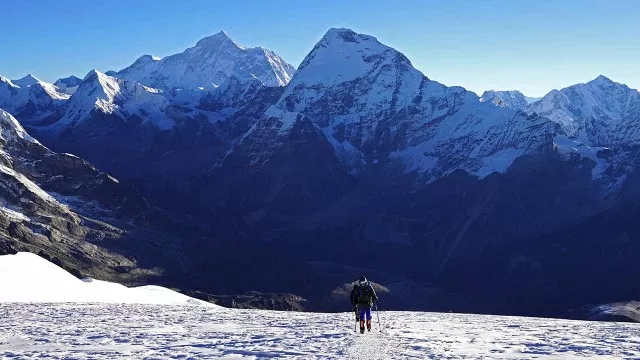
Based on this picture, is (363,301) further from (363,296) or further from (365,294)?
(365,294)

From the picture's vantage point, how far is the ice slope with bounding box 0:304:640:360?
40.6 metres

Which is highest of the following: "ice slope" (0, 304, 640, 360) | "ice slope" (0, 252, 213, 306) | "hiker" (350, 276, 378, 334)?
"ice slope" (0, 252, 213, 306)

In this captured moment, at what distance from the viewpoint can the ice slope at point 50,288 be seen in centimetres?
8993

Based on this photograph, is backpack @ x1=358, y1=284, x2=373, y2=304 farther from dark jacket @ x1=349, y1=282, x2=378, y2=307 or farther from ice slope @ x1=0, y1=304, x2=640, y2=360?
ice slope @ x1=0, y1=304, x2=640, y2=360

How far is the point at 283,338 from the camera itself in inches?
1863

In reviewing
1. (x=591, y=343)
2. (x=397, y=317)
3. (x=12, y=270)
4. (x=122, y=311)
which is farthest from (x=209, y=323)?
(x=12, y=270)

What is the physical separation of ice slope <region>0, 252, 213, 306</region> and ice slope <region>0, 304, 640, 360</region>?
26.0m

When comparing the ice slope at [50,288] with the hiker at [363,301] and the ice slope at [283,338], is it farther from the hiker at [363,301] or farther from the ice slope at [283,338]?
the hiker at [363,301]

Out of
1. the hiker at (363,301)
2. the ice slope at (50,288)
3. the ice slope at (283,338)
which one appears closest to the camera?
the ice slope at (283,338)

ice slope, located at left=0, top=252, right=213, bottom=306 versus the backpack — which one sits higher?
ice slope, located at left=0, top=252, right=213, bottom=306

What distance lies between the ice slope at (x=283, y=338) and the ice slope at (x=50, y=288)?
2601 cm

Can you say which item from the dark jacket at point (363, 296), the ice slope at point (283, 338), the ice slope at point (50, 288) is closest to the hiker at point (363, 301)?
the dark jacket at point (363, 296)

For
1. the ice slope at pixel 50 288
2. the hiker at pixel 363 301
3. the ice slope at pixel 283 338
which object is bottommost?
the ice slope at pixel 283 338

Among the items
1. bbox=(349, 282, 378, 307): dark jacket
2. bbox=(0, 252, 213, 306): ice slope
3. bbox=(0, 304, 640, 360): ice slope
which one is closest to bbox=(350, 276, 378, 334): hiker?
bbox=(349, 282, 378, 307): dark jacket
